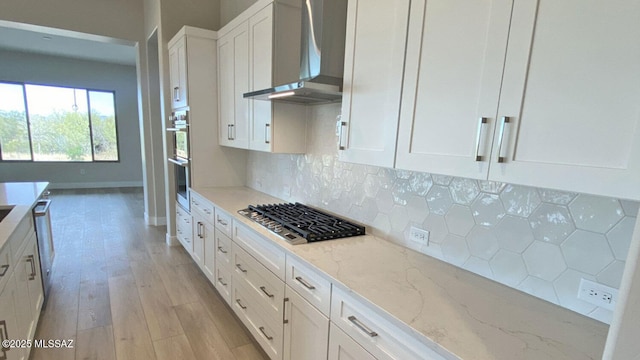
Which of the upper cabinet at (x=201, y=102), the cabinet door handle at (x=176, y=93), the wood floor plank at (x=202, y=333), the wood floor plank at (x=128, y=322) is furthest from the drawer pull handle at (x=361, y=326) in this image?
the cabinet door handle at (x=176, y=93)

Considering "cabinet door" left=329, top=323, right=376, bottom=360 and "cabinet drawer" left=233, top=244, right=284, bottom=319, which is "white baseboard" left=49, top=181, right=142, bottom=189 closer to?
"cabinet drawer" left=233, top=244, right=284, bottom=319

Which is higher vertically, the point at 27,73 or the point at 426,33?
the point at 27,73

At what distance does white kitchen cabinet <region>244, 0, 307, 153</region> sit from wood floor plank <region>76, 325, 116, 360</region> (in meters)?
1.75

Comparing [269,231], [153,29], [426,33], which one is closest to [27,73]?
[153,29]

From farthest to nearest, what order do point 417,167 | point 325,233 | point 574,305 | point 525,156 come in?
point 325,233 → point 417,167 → point 574,305 → point 525,156

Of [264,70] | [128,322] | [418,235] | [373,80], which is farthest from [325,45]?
[128,322]

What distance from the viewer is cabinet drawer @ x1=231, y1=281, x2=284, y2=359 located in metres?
1.77

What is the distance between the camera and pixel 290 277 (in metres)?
1.60

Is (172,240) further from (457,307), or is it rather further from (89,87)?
(89,87)

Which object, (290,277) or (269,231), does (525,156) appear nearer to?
(290,277)

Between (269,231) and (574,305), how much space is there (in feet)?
4.70

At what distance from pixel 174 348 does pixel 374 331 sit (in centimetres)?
168

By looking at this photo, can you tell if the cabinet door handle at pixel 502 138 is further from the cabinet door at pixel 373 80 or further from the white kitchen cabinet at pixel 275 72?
the white kitchen cabinet at pixel 275 72

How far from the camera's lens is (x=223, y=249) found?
8.09 ft
